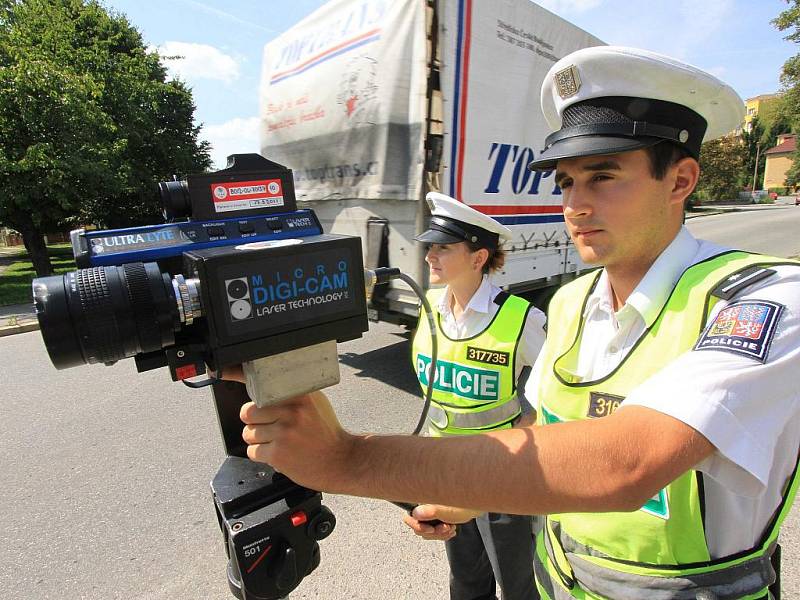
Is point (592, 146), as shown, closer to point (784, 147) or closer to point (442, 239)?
point (442, 239)

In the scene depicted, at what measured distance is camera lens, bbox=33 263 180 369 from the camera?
0.72 meters

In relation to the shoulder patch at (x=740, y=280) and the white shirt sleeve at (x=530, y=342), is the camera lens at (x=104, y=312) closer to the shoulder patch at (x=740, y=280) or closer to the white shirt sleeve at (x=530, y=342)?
the shoulder patch at (x=740, y=280)

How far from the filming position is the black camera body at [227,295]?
0.73 m

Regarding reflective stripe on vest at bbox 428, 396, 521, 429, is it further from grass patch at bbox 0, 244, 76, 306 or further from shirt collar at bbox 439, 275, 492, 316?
grass patch at bbox 0, 244, 76, 306

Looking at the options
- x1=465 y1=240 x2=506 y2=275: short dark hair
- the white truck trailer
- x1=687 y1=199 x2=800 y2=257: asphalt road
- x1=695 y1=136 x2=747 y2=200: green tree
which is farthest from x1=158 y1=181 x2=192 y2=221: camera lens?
x1=695 y1=136 x2=747 y2=200: green tree

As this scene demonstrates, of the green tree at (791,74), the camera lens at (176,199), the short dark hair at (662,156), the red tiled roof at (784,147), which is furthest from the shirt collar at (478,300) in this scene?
the red tiled roof at (784,147)

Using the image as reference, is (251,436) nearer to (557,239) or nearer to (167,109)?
(557,239)

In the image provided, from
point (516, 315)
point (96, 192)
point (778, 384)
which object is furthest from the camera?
point (96, 192)

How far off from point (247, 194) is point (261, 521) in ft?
2.38

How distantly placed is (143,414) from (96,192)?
10.4 metres

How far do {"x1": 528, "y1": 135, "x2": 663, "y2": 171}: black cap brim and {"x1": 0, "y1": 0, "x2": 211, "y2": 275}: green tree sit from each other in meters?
12.4

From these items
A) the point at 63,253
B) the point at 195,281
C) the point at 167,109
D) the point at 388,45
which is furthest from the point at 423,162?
the point at 63,253

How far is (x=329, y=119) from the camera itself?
4.42 meters

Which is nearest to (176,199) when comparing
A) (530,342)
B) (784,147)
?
(530,342)
